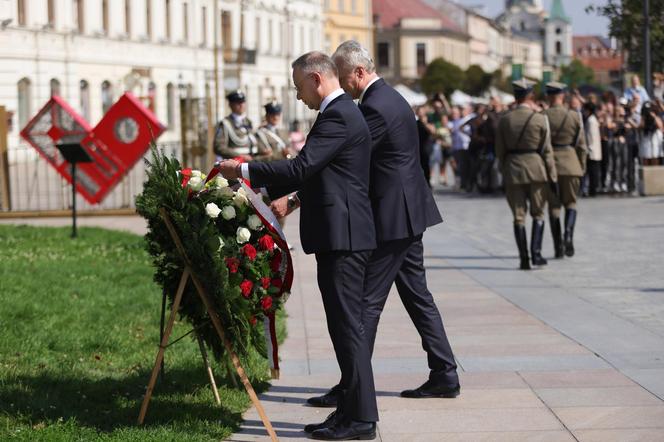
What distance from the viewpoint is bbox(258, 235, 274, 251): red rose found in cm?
729

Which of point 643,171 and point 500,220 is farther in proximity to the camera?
point 643,171

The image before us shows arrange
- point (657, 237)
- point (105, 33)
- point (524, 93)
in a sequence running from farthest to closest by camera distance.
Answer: point (105, 33) → point (657, 237) → point (524, 93)

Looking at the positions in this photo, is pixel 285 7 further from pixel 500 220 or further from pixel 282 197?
pixel 282 197

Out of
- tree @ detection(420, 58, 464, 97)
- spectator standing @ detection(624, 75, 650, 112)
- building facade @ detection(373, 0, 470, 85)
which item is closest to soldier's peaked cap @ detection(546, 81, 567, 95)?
spectator standing @ detection(624, 75, 650, 112)

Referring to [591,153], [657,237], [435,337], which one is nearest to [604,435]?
[435,337]

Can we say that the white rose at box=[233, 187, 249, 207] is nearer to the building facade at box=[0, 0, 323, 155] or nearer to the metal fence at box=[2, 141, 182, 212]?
the metal fence at box=[2, 141, 182, 212]

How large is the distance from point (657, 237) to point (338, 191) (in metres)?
11.6

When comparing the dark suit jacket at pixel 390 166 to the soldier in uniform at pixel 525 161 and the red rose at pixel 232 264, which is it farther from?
the soldier in uniform at pixel 525 161

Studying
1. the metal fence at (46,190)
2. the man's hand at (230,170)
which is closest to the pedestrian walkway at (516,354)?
the man's hand at (230,170)

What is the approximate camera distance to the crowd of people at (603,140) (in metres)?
26.3

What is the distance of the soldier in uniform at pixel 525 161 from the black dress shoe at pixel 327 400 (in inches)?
270

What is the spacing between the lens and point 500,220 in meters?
22.1

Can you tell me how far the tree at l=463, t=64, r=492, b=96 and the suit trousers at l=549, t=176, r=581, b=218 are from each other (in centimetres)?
9950

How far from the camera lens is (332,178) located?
7.02 metres
